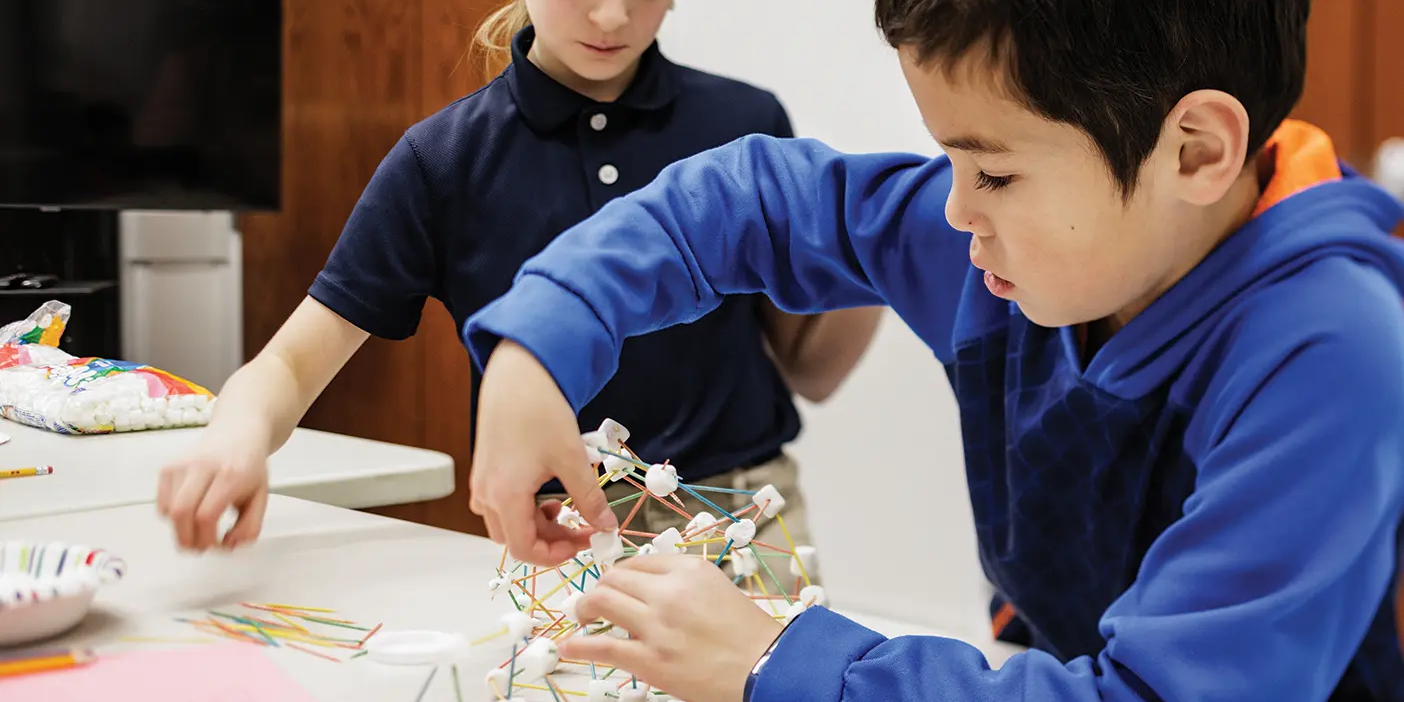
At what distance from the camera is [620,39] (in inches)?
28.1

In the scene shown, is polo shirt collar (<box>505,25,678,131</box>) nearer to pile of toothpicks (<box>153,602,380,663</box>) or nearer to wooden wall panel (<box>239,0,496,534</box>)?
wooden wall panel (<box>239,0,496,534</box>)

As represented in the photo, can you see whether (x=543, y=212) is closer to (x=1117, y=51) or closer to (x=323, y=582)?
(x=323, y=582)

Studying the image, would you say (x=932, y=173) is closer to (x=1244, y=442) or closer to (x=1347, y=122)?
(x=1244, y=442)

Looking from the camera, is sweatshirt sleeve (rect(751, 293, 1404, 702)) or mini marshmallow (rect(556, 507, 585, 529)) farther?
mini marshmallow (rect(556, 507, 585, 529))

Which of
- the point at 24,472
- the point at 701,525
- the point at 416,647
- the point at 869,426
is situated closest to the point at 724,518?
the point at 701,525

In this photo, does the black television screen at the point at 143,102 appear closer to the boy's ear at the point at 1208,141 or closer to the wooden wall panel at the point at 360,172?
the wooden wall panel at the point at 360,172

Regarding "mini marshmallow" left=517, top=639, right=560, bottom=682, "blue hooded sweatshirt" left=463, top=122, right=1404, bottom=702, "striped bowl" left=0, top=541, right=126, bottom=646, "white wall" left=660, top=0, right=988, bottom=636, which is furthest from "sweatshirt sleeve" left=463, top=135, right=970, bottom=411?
"white wall" left=660, top=0, right=988, bottom=636

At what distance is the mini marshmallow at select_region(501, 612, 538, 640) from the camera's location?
445 mm

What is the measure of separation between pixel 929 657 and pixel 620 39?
1.59 feet

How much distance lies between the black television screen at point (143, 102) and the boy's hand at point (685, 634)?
544 mm

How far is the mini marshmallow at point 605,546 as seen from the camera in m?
0.42

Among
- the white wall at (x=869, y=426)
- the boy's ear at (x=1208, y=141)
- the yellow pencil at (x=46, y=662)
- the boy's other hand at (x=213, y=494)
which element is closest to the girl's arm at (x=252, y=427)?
the boy's other hand at (x=213, y=494)

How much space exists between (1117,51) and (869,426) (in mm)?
987

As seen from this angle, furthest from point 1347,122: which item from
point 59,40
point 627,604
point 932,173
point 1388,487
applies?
point 59,40
